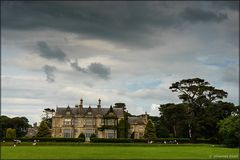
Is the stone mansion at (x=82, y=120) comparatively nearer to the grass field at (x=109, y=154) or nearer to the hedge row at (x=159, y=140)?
the hedge row at (x=159, y=140)

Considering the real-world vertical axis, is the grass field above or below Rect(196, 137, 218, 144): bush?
above

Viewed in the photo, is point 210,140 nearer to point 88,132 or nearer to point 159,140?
point 159,140

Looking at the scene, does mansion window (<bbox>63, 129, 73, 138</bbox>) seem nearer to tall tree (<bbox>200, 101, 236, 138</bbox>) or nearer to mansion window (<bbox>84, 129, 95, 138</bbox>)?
mansion window (<bbox>84, 129, 95, 138</bbox>)

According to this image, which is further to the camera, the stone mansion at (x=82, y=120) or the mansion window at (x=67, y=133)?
the mansion window at (x=67, y=133)

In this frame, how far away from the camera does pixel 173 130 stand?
94.8 meters

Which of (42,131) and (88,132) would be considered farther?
(88,132)

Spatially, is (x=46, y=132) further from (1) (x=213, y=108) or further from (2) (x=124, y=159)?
(2) (x=124, y=159)

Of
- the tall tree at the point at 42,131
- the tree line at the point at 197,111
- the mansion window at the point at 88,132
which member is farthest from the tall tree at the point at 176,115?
the tall tree at the point at 42,131

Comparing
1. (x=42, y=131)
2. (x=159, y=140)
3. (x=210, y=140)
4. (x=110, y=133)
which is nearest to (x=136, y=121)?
(x=110, y=133)

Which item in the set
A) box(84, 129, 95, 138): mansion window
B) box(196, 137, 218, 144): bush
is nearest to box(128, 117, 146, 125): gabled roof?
box(84, 129, 95, 138): mansion window

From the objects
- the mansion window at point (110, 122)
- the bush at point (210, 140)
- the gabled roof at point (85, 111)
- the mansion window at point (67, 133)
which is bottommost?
the bush at point (210, 140)

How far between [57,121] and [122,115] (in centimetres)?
1375

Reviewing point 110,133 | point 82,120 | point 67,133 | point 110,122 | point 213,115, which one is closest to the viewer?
point 213,115

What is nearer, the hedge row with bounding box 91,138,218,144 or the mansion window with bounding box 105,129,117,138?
the hedge row with bounding box 91,138,218,144
